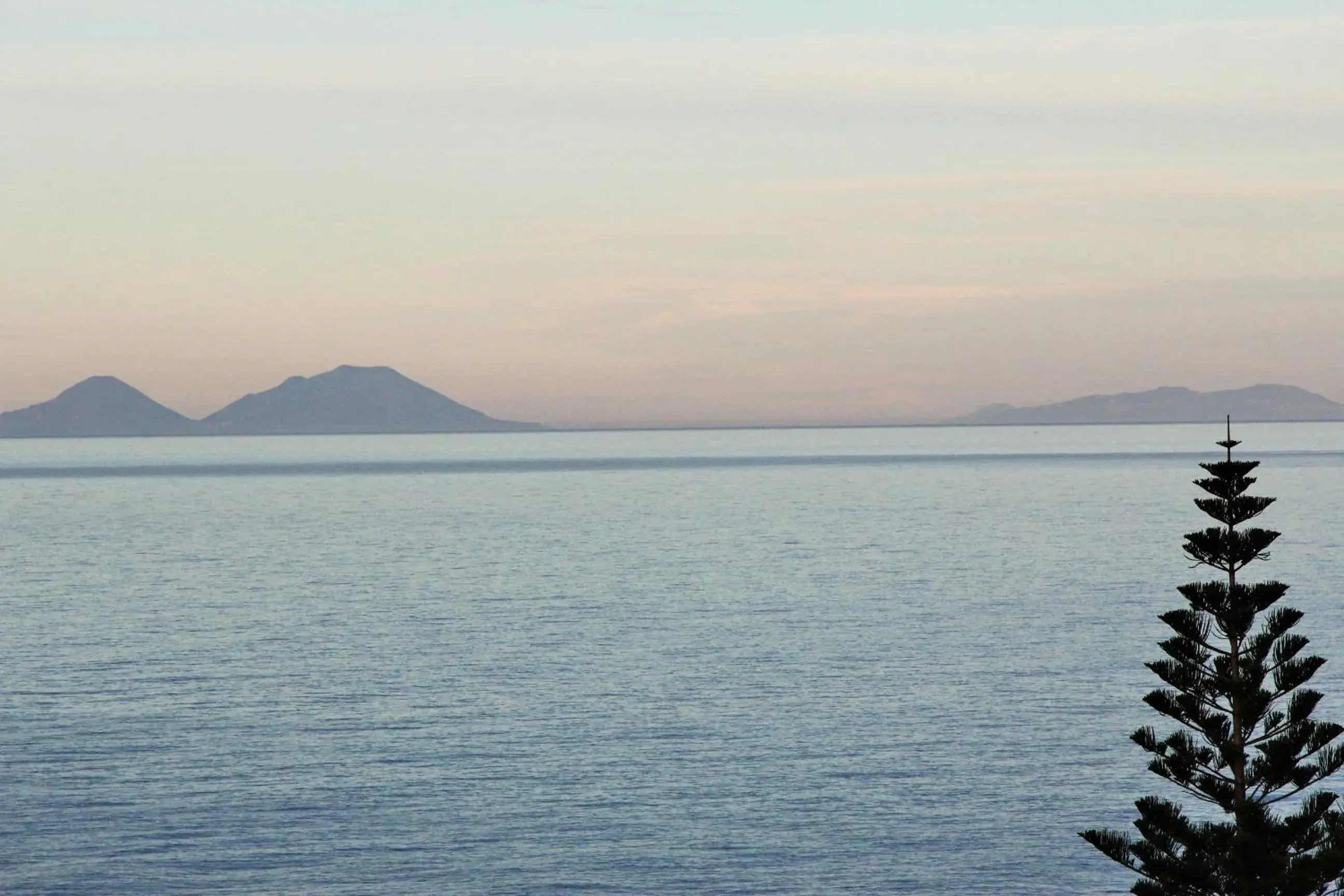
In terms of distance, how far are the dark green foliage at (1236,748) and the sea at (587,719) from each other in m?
7.66

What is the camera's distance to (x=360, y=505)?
167 meters

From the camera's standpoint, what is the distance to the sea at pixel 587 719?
104 ft

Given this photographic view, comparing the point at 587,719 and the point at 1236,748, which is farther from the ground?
the point at 1236,748

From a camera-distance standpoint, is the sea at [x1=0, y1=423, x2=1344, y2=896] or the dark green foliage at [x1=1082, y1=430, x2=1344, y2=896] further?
the sea at [x1=0, y1=423, x2=1344, y2=896]

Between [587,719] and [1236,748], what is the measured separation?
81.1 feet

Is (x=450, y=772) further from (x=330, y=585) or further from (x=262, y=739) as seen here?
(x=330, y=585)

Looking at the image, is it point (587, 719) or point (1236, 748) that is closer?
point (1236, 748)

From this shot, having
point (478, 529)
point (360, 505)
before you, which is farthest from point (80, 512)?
point (478, 529)

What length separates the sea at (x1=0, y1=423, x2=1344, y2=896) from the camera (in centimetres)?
3181

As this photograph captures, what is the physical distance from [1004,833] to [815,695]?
14934mm

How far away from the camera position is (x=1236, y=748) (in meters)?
23.3

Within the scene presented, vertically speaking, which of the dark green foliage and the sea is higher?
the dark green foliage

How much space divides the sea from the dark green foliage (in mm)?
7655

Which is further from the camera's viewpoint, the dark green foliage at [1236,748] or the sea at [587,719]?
the sea at [587,719]
